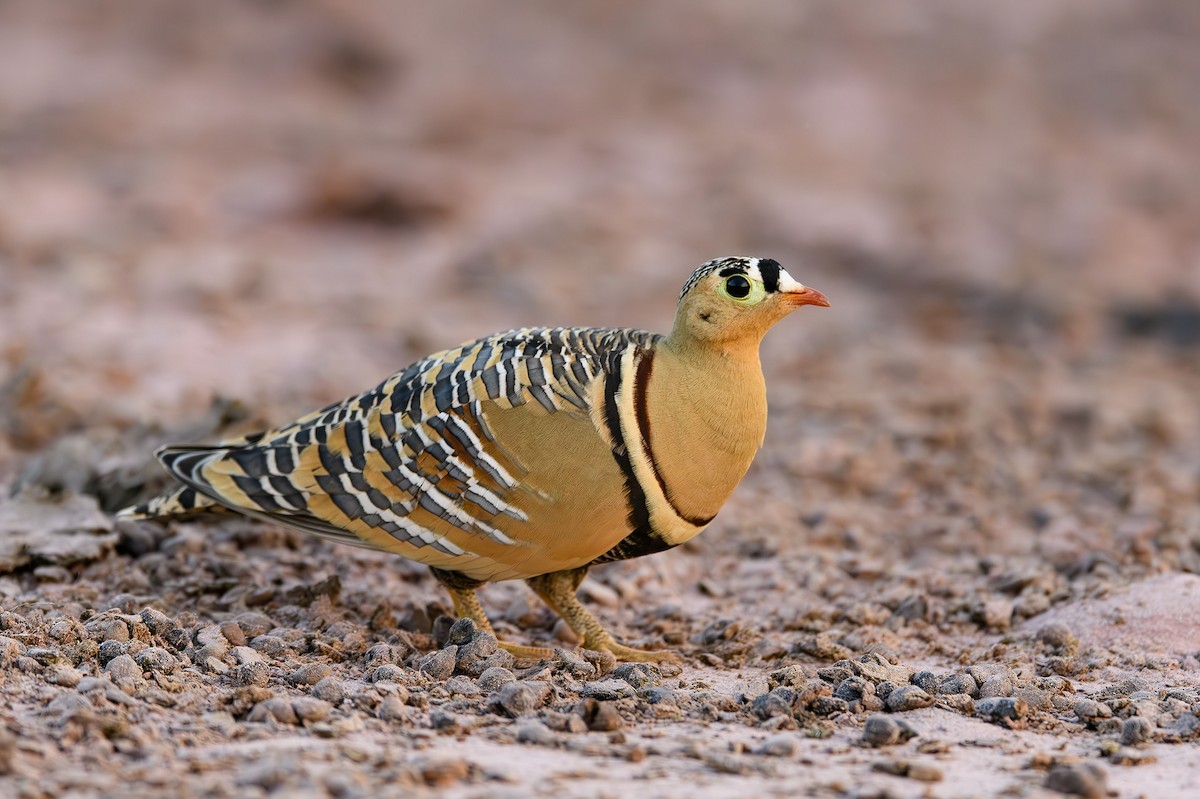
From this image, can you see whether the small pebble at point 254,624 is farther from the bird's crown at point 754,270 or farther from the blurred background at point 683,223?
the bird's crown at point 754,270

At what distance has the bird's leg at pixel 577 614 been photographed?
458 cm

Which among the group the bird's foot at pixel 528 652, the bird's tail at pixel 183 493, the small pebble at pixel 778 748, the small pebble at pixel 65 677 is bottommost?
the small pebble at pixel 778 748

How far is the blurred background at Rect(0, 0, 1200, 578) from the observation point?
23.2ft

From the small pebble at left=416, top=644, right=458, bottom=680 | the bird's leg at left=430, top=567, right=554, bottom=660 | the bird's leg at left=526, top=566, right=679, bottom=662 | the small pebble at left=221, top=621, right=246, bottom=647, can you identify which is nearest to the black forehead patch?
the bird's leg at left=526, top=566, right=679, bottom=662

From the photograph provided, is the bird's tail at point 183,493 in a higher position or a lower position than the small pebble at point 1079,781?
higher

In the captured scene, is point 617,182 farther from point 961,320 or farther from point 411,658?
point 411,658

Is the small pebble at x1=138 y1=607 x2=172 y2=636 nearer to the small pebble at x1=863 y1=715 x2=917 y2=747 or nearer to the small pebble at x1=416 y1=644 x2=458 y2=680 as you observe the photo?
the small pebble at x1=416 y1=644 x2=458 y2=680

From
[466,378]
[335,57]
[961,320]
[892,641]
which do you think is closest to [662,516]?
[466,378]

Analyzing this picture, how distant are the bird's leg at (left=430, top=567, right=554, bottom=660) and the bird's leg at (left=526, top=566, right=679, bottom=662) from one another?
0.49 ft

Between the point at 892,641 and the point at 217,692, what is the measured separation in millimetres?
2388

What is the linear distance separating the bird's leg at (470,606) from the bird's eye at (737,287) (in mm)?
1260

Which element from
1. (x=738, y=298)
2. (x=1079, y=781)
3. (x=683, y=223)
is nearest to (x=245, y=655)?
(x=738, y=298)

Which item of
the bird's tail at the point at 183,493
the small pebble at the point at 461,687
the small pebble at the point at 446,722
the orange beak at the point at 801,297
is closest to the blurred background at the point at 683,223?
the bird's tail at the point at 183,493

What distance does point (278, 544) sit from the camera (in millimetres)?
5453
